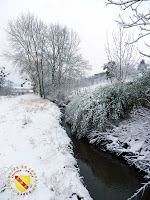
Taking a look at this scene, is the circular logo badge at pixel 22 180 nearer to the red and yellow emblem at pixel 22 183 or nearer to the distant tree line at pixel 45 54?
the red and yellow emblem at pixel 22 183

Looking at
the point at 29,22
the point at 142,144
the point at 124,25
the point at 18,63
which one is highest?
the point at 29,22

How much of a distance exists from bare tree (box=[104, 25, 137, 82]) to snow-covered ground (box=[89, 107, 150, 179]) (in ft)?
11.0

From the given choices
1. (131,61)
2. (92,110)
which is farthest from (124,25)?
(131,61)

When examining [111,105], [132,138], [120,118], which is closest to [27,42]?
[111,105]

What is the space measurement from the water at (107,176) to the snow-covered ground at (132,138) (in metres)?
0.29

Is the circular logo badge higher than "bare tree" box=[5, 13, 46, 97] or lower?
Result: lower

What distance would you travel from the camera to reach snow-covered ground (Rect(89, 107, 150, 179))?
9.45 feet

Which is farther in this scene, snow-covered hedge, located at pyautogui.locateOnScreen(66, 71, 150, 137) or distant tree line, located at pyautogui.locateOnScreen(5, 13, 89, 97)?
distant tree line, located at pyautogui.locateOnScreen(5, 13, 89, 97)

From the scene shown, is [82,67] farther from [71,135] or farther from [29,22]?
[71,135]

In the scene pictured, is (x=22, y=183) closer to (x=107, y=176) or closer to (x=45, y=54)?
(x=107, y=176)

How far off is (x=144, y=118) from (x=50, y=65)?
48.2 ft

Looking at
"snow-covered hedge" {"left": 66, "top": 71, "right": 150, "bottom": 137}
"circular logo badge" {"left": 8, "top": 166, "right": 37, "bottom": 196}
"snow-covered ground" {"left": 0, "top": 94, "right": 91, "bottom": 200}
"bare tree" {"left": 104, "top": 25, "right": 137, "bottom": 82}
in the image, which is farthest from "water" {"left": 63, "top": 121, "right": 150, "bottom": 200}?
"bare tree" {"left": 104, "top": 25, "right": 137, "bottom": 82}

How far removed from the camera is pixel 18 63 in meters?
13.1

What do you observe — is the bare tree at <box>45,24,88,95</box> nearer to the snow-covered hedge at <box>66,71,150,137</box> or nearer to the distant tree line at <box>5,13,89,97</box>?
the distant tree line at <box>5,13,89,97</box>
